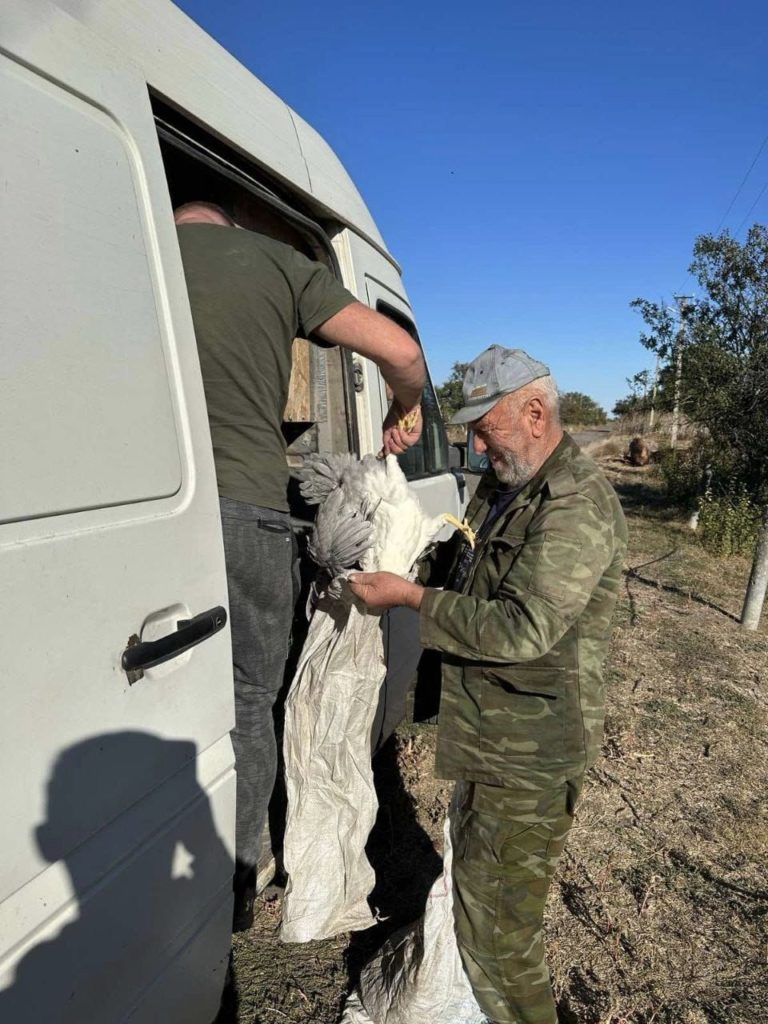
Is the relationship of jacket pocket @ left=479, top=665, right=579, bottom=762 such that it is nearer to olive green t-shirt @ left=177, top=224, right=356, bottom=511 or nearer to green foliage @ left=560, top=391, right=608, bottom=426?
olive green t-shirt @ left=177, top=224, right=356, bottom=511

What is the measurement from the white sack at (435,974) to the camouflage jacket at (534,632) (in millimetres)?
230

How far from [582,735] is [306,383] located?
6.63 feet

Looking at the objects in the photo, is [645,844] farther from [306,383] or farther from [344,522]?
[306,383]

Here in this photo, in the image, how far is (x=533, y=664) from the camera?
170 centimetres

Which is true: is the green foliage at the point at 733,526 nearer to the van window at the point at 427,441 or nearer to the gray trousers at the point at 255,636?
the van window at the point at 427,441

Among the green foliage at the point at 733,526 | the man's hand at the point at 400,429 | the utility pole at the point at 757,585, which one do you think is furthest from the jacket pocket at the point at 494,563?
the green foliage at the point at 733,526

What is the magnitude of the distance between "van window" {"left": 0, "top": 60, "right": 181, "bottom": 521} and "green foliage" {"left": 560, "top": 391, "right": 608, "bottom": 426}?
1700 inches

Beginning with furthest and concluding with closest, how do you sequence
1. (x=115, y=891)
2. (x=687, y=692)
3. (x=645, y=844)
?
(x=687, y=692), (x=645, y=844), (x=115, y=891)

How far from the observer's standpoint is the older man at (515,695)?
1661mm

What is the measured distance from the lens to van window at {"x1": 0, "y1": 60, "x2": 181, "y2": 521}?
1.02 metres

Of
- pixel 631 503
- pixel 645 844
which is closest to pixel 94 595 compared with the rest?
pixel 645 844

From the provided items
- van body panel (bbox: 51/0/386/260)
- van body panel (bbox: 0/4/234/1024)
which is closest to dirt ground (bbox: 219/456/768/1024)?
van body panel (bbox: 0/4/234/1024)

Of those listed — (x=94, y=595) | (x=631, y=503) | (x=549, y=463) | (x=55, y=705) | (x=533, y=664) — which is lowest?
(x=631, y=503)

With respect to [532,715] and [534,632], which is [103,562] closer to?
[534,632]
